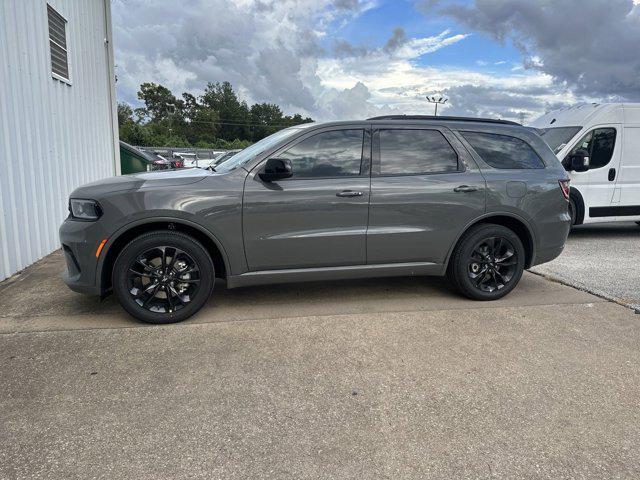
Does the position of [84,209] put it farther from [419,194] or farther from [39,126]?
[39,126]

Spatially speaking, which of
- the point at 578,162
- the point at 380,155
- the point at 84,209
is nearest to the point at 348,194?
the point at 380,155


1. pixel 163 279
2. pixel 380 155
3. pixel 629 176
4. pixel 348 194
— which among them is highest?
pixel 380 155

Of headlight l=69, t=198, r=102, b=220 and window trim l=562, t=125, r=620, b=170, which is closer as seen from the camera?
headlight l=69, t=198, r=102, b=220

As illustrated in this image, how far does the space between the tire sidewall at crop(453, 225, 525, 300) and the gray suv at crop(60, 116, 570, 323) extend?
0.01 metres

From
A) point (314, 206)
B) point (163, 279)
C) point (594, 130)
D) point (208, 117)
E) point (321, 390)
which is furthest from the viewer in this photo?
point (208, 117)

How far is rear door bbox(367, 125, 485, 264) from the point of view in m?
4.41

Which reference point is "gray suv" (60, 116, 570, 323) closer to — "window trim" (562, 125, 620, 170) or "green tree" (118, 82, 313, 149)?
"window trim" (562, 125, 620, 170)

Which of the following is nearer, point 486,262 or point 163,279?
point 163,279

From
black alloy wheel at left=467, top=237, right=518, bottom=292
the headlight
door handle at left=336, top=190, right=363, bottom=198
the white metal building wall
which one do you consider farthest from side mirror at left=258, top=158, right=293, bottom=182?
the white metal building wall

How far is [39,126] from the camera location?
623 cm

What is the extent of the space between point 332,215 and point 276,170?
66 centimetres

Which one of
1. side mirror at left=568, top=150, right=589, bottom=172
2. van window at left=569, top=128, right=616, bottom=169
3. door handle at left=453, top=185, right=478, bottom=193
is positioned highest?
van window at left=569, top=128, right=616, bottom=169

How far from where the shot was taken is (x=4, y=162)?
17.5 feet

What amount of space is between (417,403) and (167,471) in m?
1.49
